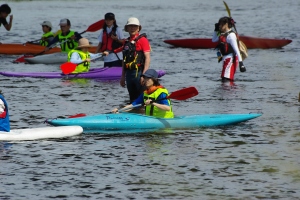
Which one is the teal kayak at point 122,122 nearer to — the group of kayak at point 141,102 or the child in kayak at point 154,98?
the group of kayak at point 141,102

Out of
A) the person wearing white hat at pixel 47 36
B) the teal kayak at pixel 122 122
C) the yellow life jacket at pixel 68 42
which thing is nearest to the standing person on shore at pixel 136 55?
the teal kayak at pixel 122 122

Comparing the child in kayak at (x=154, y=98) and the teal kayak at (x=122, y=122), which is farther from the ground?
the child in kayak at (x=154, y=98)

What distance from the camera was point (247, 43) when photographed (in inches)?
1173

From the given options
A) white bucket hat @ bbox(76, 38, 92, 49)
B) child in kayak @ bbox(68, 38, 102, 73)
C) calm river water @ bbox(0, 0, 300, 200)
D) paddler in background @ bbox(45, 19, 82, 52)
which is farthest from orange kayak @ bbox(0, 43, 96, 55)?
white bucket hat @ bbox(76, 38, 92, 49)

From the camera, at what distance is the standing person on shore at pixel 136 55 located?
47.3 feet

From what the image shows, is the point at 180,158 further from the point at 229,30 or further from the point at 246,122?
the point at 229,30

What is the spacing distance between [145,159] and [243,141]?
195 cm

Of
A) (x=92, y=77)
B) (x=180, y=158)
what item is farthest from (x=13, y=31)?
(x=180, y=158)

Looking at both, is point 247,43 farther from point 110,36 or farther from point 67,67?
point 110,36

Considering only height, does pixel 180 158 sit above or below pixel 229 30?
below

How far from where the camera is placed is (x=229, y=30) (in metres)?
18.7

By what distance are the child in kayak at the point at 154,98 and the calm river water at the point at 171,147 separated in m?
0.39

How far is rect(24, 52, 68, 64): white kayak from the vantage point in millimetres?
24656

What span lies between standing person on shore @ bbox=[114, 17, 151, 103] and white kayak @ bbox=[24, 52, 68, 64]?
10.1 meters
